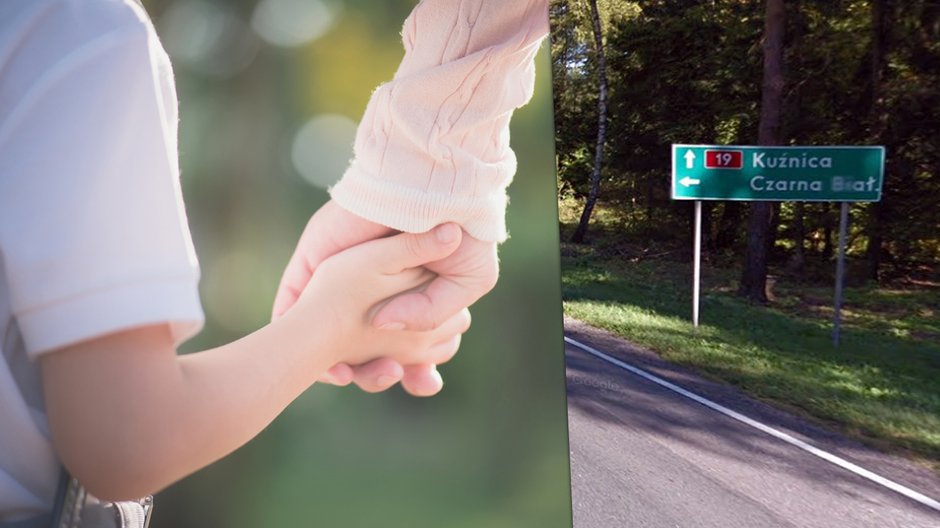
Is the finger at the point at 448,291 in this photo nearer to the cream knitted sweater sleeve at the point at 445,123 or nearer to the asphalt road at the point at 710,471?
the cream knitted sweater sleeve at the point at 445,123

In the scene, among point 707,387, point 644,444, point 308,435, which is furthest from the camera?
point 707,387

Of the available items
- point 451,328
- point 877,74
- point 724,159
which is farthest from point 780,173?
point 451,328

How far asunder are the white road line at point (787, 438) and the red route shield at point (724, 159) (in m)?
3.10

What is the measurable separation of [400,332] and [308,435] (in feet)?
0.64

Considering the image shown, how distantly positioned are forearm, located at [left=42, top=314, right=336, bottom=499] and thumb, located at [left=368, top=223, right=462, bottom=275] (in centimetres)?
17

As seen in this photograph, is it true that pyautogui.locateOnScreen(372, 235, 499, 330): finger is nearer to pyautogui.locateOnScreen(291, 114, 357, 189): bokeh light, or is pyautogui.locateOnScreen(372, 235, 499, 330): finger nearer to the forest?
pyautogui.locateOnScreen(291, 114, 357, 189): bokeh light

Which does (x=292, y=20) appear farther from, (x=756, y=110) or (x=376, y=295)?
(x=756, y=110)

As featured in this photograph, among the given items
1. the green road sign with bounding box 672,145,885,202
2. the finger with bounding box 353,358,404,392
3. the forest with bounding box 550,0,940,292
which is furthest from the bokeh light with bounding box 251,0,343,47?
the forest with bounding box 550,0,940,292

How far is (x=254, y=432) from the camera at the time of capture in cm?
112

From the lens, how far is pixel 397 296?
123 centimetres

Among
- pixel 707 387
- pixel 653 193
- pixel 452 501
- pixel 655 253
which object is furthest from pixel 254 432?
pixel 653 193

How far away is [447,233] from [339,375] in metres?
0.26

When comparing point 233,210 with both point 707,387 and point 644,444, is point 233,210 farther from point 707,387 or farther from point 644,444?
point 707,387

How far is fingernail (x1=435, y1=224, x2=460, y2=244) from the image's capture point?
123 centimetres
